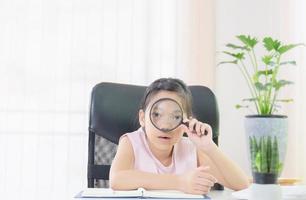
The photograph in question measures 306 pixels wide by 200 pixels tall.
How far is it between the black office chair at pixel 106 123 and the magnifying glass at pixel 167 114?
354 mm

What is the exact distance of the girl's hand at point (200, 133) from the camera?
4.30ft

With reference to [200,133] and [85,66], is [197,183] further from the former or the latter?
[85,66]

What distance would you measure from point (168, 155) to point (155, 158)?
5cm

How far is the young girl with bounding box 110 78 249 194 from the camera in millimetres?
1254

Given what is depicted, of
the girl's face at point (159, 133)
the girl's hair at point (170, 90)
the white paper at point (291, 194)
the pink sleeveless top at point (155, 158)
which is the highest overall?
the girl's hair at point (170, 90)

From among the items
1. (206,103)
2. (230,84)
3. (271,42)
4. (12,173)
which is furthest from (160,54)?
(271,42)

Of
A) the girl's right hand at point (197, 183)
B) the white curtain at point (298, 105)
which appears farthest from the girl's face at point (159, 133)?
the white curtain at point (298, 105)

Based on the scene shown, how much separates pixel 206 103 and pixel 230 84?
99cm

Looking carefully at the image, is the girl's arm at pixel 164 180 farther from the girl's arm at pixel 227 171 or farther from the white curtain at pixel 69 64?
the white curtain at pixel 69 64

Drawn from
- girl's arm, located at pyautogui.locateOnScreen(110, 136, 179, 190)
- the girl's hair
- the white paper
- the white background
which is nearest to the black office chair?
the girl's hair

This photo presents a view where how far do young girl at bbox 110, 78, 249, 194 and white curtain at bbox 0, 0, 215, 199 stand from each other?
97 centimetres

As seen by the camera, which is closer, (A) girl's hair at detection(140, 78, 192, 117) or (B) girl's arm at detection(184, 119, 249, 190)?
(B) girl's arm at detection(184, 119, 249, 190)

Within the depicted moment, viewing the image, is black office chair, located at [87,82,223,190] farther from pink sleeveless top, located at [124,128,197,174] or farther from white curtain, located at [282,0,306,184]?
white curtain, located at [282,0,306,184]

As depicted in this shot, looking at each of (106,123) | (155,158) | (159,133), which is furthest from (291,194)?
(106,123)
